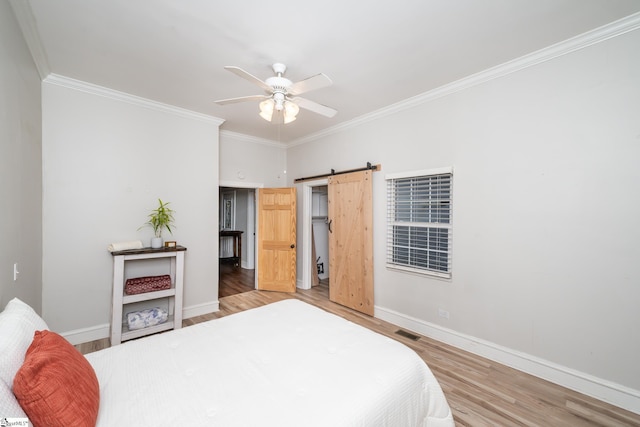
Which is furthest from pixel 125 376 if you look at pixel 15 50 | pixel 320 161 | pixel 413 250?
pixel 320 161

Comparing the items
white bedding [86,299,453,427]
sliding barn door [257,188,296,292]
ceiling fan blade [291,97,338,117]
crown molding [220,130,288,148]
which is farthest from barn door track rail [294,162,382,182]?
white bedding [86,299,453,427]

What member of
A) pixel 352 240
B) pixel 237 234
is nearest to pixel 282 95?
pixel 352 240

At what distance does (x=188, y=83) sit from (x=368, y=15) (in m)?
2.04

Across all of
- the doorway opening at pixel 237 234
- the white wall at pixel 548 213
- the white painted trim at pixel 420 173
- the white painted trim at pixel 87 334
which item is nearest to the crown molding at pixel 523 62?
the white wall at pixel 548 213

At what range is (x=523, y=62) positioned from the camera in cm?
233

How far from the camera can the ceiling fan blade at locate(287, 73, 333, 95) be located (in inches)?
73.5

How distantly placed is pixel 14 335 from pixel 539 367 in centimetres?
357

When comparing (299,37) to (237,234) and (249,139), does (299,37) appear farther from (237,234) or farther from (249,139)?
(237,234)

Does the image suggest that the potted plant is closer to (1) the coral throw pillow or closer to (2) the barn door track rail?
(1) the coral throw pillow

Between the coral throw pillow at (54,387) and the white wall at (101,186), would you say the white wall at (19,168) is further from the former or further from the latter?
the coral throw pillow at (54,387)

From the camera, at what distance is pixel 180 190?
3.52 m

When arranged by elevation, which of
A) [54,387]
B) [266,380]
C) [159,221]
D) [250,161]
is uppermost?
[250,161]

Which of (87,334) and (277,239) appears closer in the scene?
(87,334)

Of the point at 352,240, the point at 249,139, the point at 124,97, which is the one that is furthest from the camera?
the point at 249,139
